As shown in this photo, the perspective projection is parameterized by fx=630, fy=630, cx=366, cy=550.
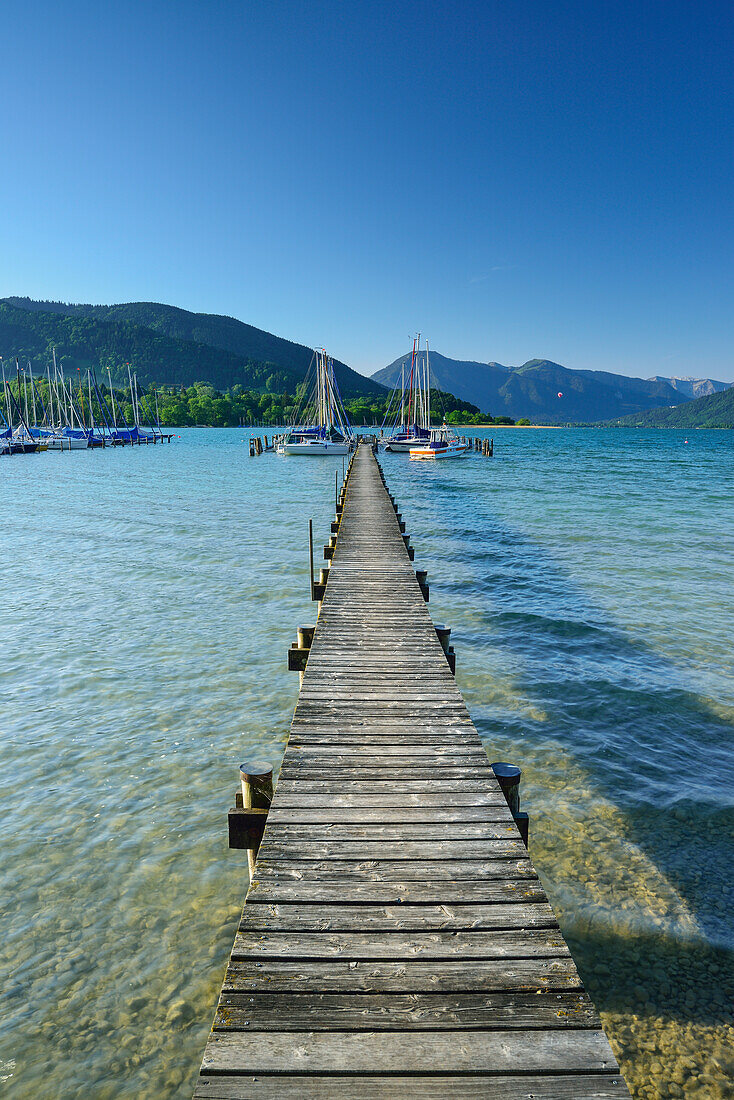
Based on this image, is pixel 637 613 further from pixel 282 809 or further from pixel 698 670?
pixel 282 809

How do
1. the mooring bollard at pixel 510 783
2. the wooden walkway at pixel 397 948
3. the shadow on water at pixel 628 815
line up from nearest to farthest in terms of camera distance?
the wooden walkway at pixel 397 948 → the shadow on water at pixel 628 815 → the mooring bollard at pixel 510 783

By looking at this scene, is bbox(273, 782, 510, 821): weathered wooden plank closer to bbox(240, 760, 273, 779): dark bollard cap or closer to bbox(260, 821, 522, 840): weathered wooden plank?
bbox(260, 821, 522, 840): weathered wooden plank

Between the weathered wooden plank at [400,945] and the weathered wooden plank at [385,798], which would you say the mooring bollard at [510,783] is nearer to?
the weathered wooden plank at [385,798]

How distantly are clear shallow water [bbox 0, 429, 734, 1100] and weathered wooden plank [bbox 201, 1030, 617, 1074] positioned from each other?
196 cm

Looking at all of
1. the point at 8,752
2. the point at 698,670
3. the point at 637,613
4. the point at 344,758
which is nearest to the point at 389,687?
the point at 344,758

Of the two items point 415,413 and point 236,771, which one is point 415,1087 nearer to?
point 236,771

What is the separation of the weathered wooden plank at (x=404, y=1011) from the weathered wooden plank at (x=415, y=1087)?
22cm

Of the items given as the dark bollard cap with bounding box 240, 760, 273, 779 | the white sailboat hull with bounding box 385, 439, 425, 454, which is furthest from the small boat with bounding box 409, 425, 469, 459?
the dark bollard cap with bounding box 240, 760, 273, 779

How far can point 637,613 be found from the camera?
48.4 ft

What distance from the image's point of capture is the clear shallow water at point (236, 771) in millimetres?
4555

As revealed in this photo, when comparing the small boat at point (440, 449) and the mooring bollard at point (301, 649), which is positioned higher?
the small boat at point (440, 449)

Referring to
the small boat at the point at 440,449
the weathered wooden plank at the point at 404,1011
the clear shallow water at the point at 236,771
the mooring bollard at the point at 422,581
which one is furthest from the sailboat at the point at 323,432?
the weathered wooden plank at the point at 404,1011

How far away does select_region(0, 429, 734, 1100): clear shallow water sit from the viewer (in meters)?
4.55

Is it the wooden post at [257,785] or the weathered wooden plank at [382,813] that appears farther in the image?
the wooden post at [257,785]
